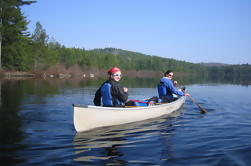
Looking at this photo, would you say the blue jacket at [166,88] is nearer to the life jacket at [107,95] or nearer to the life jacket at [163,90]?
the life jacket at [163,90]

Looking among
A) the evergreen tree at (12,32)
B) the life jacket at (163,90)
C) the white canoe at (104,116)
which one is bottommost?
the white canoe at (104,116)

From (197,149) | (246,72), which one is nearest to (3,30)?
(197,149)

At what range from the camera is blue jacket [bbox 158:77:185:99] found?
34.7ft

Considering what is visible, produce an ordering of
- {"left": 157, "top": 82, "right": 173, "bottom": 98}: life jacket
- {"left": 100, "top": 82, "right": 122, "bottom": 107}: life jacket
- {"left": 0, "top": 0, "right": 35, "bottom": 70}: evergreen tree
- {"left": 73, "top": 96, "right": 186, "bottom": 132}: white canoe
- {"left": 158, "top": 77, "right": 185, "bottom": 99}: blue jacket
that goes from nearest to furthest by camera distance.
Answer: {"left": 73, "top": 96, "right": 186, "bottom": 132}: white canoe
{"left": 100, "top": 82, "right": 122, "bottom": 107}: life jacket
{"left": 158, "top": 77, "right": 185, "bottom": 99}: blue jacket
{"left": 157, "top": 82, "right": 173, "bottom": 98}: life jacket
{"left": 0, "top": 0, "right": 35, "bottom": 70}: evergreen tree

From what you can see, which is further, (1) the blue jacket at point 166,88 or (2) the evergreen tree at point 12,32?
(2) the evergreen tree at point 12,32

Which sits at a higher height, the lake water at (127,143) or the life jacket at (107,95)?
the life jacket at (107,95)

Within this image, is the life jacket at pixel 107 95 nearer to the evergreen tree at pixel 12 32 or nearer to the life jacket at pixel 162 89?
the life jacket at pixel 162 89

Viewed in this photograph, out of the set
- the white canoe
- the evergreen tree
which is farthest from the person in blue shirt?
the evergreen tree

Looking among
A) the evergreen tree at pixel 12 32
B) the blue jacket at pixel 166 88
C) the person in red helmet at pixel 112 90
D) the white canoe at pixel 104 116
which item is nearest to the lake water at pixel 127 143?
the white canoe at pixel 104 116

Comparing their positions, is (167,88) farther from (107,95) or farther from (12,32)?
(12,32)

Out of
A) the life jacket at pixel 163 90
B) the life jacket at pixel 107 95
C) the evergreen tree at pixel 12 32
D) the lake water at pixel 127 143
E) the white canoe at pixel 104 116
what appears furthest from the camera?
the evergreen tree at pixel 12 32

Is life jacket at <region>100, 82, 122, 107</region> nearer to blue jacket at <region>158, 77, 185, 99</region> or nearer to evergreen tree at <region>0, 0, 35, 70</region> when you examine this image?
blue jacket at <region>158, 77, 185, 99</region>

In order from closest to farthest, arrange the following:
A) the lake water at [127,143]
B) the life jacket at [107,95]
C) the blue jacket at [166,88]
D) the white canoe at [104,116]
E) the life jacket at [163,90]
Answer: the lake water at [127,143]
the white canoe at [104,116]
the life jacket at [107,95]
the blue jacket at [166,88]
the life jacket at [163,90]

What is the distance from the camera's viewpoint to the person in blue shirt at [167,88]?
10.6m
